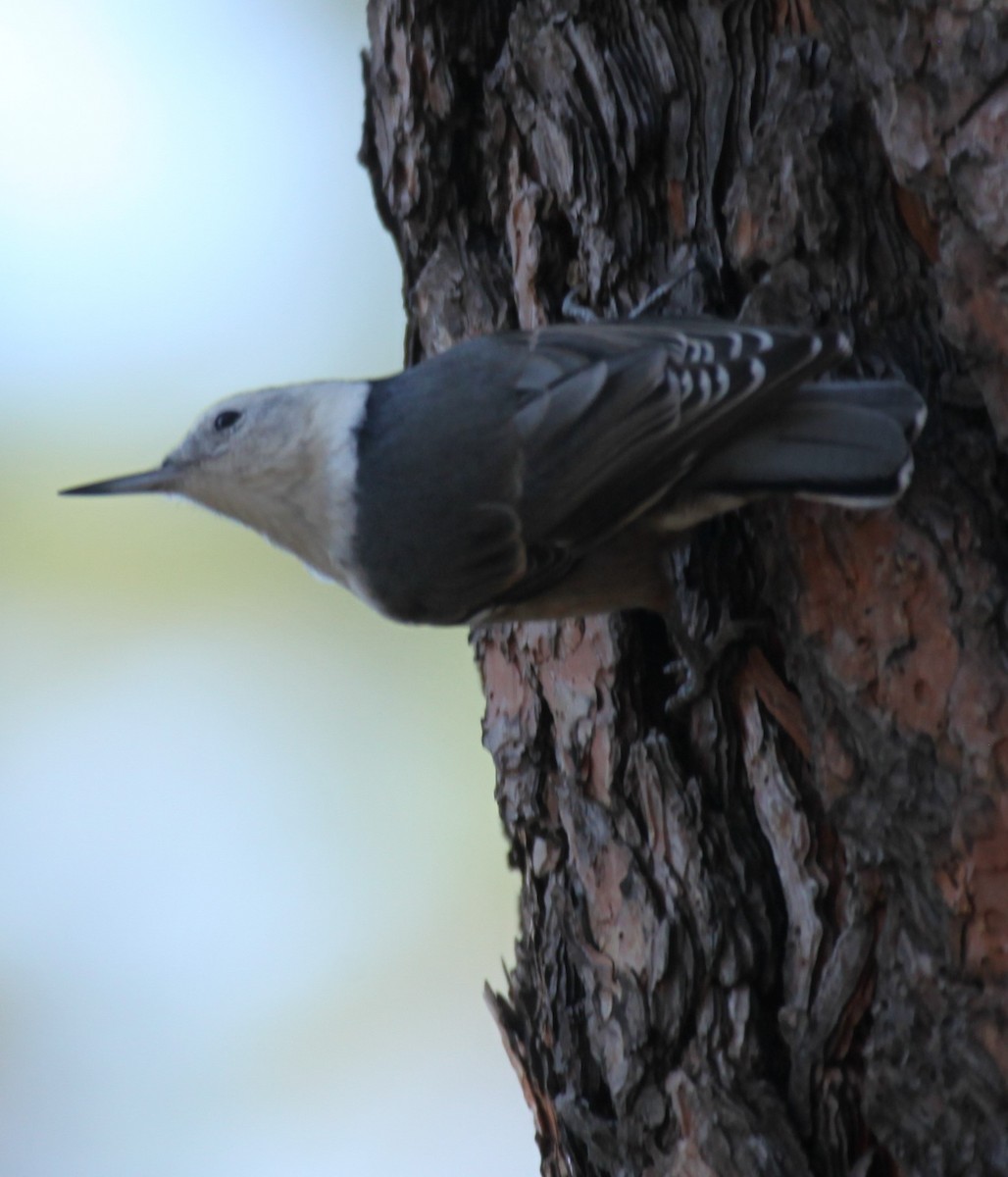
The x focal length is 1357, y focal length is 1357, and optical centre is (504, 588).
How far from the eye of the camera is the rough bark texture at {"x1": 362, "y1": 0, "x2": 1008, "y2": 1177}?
3.65 feet

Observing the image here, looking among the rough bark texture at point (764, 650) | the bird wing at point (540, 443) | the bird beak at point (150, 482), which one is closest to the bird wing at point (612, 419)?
the bird wing at point (540, 443)

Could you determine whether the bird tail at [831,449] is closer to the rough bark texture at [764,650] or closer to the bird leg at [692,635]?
the rough bark texture at [764,650]

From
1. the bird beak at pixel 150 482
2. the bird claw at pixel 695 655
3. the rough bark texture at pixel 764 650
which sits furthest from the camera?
the bird beak at pixel 150 482

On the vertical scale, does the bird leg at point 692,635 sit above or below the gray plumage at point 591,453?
below

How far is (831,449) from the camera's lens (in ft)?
3.78

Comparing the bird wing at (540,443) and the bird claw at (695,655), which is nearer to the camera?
the bird wing at (540,443)

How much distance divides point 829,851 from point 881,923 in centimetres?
9

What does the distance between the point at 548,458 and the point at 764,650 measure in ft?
0.98

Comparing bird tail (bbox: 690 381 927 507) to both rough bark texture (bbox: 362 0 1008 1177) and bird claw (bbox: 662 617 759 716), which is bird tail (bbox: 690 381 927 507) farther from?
bird claw (bbox: 662 617 759 716)

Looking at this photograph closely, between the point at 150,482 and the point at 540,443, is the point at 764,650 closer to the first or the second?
the point at 540,443

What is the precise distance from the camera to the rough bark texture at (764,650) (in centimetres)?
111

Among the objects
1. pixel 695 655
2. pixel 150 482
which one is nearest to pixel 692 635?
pixel 695 655

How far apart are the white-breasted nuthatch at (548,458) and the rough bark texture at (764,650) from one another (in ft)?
0.25

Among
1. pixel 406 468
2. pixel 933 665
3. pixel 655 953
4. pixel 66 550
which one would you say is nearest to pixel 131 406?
pixel 66 550
